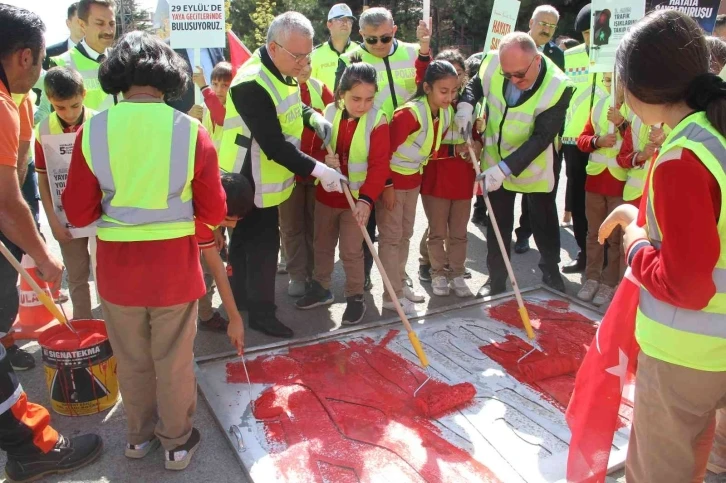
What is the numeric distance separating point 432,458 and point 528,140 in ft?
8.31


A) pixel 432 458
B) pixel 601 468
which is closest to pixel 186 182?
pixel 432 458

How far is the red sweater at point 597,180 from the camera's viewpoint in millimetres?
4688

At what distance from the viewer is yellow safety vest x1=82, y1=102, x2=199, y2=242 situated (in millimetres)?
2434

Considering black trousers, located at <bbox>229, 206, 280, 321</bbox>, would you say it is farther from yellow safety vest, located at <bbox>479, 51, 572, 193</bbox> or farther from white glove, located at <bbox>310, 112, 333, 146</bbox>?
yellow safety vest, located at <bbox>479, 51, 572, 193</bbox>

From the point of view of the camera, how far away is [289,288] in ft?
16.5

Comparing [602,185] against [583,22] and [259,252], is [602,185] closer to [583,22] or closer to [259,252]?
[583,22]

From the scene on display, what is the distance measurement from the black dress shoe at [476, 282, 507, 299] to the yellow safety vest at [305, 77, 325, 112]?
6.67 feet

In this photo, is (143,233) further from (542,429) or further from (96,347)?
(542,429)

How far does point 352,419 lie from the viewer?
314 centimetres

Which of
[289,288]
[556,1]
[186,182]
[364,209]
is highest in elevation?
[556,1]

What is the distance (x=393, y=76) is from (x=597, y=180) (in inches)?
73.2

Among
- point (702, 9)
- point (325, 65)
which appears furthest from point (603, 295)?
point (325, 65)

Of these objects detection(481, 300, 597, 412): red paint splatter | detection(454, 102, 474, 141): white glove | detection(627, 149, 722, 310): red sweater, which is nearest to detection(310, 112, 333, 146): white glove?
detection(454, 102, 474, 141): white glove

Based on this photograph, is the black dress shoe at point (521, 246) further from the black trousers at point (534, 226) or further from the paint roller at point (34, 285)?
the paint roller at point (34, 285)
